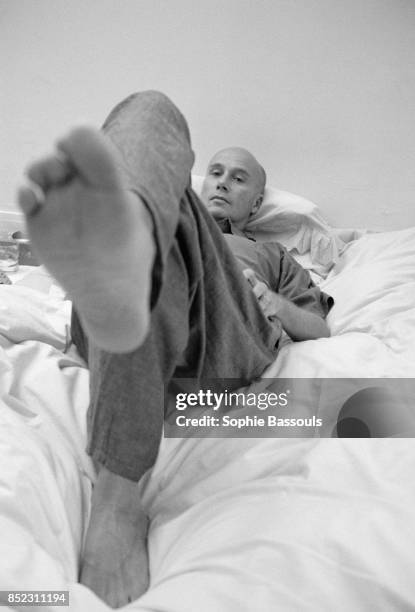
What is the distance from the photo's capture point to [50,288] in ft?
3.94

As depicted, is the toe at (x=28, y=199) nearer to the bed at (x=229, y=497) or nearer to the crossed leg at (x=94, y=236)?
the crossed leg at (x=94, y=236)

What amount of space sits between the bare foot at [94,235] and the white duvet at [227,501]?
214 mm

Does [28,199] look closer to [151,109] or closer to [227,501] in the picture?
[151,109]

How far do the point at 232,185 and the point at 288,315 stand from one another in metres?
0.66

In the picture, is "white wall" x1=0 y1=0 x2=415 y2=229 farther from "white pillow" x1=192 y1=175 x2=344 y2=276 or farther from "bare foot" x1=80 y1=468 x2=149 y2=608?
"bare foot" x1=80 y1=468 x2=149 y2=608

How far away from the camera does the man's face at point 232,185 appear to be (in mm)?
1456

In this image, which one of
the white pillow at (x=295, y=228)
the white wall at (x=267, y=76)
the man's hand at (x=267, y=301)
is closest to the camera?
the man's hand at (x=267, y=301)

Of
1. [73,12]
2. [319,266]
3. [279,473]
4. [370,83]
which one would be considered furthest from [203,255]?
[73,12]

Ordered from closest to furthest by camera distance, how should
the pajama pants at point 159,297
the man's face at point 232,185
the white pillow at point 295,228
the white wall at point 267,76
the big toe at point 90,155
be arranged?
the big toe at point 90,155, the pajama pants at point 159,297, the man's face at point 232,185, the white pillow at point 295,228, the white wall at point 267,76

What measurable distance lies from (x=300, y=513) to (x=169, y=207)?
33 centimetres

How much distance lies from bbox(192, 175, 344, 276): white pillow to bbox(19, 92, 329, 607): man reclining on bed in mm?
676

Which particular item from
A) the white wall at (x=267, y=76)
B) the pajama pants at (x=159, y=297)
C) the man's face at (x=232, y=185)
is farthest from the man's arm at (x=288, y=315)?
the white wall at (x=267, y=76)

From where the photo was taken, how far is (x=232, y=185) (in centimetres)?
147

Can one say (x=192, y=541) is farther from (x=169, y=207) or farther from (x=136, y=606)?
(x=169, y=207)
